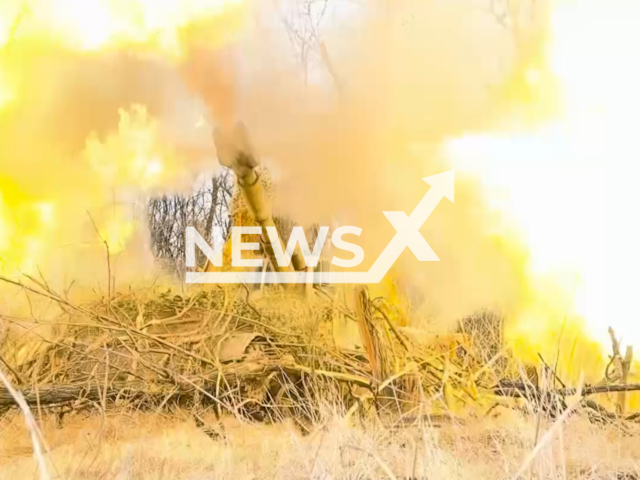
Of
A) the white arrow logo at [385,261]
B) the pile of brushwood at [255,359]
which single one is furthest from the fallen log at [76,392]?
the white arrow logo at [385,261]

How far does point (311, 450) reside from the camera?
2531mm

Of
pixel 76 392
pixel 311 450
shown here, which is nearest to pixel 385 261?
pixel 311 450

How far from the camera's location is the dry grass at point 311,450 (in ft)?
8.16

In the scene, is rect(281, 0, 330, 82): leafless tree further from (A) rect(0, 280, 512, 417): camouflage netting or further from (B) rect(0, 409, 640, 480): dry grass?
(B) rect(0, 409, 640, 480): dry grass

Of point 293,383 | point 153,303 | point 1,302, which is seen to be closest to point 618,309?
point 293,383

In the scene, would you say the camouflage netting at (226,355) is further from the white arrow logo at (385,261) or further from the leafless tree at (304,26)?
the leafless tree at (304,26)

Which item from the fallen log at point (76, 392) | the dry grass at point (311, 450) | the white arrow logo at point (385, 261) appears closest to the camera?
the dry grass at point (311, 450)

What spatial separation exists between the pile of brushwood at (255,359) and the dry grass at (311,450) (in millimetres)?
68

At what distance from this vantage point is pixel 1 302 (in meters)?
2.71

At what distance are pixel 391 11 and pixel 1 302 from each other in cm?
197

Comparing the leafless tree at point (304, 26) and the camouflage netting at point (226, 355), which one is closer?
the camouflage netting at point (226, 355)

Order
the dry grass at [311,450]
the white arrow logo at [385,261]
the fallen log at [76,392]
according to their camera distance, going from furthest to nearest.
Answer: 1. the white arrow logo at [385,261]
2. the fallen log at [76,392]
3. the dry grass at [311,450]

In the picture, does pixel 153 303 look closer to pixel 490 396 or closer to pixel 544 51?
pixel 490 396

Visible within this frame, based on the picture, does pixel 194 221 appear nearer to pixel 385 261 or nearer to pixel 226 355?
pixel 226 355
